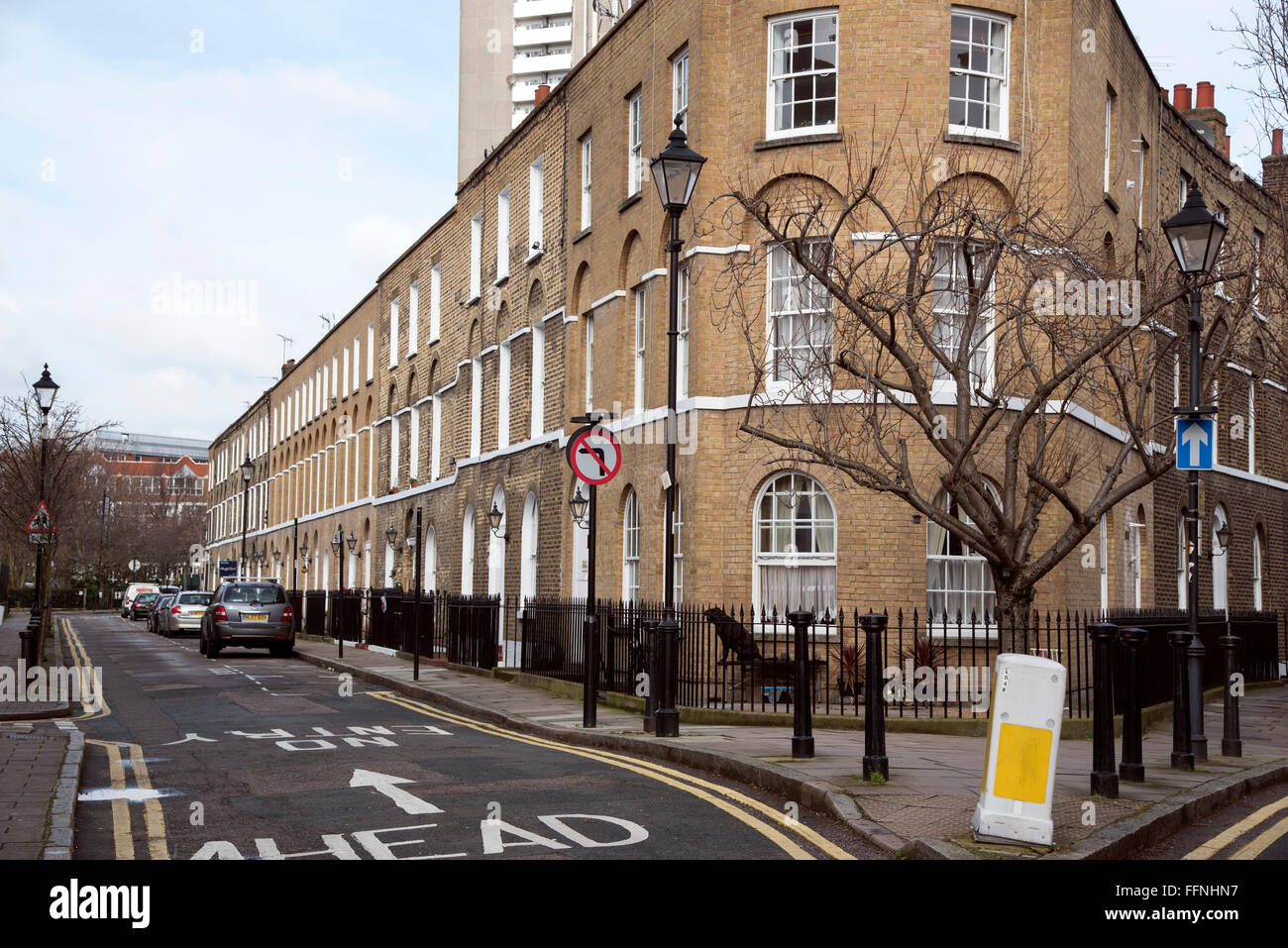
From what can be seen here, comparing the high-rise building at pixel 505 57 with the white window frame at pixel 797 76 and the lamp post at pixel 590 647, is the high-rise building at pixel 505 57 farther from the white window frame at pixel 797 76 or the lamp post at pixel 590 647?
the lamp post at pixel 590 647

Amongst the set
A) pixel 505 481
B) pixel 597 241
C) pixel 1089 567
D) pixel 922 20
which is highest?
pixel 922 20

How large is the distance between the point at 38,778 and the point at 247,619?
2141cm

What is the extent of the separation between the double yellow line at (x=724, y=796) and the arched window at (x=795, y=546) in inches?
200

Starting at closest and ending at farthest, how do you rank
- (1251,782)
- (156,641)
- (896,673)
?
(1251,782) < (896,673) < (156,641)

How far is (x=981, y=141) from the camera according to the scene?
18359 millimetres

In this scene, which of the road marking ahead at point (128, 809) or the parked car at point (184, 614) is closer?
the road marking ahead at point (128, 809)

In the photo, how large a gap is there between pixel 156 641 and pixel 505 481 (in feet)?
50.9

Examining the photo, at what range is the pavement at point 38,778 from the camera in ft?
23.6

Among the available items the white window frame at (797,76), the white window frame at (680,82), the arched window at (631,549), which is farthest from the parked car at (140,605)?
the white window frame at (797,76)

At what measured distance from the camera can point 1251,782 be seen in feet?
35.4

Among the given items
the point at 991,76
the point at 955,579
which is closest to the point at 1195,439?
the point at 955,579
